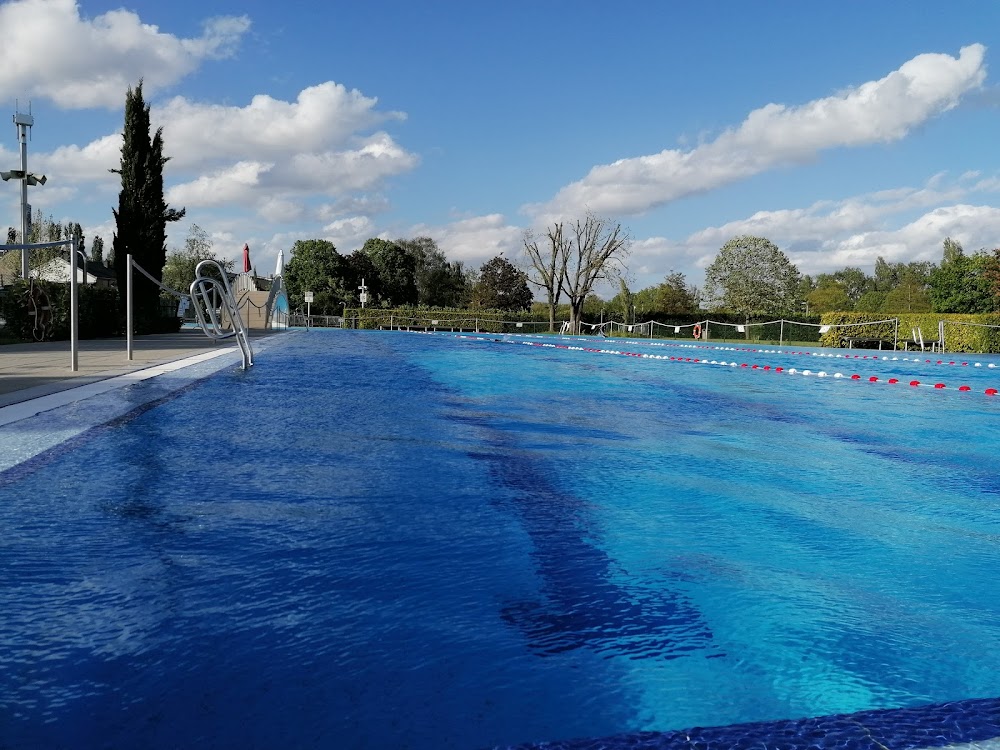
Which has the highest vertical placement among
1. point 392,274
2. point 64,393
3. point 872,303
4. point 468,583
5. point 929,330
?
point 392,274

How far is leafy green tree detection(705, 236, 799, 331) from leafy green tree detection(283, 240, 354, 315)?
32.2 meters

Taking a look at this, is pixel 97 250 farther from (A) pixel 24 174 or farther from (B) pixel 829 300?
(B) pixel 829 300

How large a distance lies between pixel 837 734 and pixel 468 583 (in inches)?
65.5

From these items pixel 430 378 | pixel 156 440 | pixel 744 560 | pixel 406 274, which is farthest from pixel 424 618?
pixel 406 274

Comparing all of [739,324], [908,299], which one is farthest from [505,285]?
[908,299]

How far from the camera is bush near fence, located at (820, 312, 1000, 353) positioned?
28.4 metres

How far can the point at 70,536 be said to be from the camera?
12.5 feet

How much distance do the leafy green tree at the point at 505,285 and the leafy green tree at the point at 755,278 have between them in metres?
24.5

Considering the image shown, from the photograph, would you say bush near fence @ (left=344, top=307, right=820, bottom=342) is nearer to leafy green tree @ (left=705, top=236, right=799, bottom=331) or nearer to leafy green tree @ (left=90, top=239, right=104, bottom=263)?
leafy green tree @ (left=705, top=236, right=799, bottom=331)

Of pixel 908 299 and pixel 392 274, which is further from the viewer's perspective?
pixel 908 299

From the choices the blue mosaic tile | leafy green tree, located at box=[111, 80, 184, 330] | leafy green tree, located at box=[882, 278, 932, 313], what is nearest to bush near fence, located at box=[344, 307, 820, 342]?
leafy green tree, located at box=[111, 80, 184, 330]

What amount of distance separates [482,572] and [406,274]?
7041 centimetres

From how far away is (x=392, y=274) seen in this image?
72125 mm

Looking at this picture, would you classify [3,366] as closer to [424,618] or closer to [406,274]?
[424,618]
